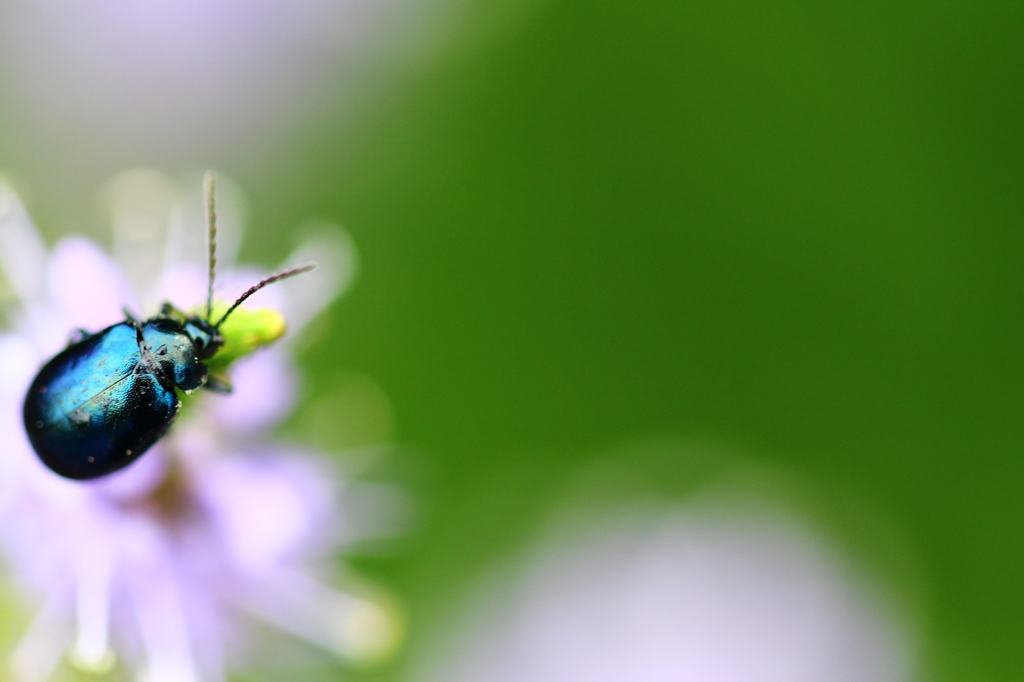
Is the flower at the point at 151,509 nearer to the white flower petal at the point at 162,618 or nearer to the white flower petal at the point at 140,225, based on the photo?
the white flower petal at the point at 162,618

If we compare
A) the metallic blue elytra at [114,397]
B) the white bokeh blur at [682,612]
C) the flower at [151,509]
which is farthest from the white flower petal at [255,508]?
the white bokeh blur at [682,612]

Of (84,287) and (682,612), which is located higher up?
(682,612)

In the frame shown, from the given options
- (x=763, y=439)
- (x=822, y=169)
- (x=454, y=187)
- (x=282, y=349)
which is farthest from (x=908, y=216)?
(x=282, y=349)

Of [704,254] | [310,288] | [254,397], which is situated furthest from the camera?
[704,254]

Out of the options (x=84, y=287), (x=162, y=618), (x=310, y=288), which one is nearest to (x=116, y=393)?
(x=84, y=287)

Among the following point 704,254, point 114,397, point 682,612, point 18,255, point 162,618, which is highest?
point 704,254

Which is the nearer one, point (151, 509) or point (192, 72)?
point (151, 509)

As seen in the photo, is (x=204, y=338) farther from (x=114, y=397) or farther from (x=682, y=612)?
(x=682, y=612)

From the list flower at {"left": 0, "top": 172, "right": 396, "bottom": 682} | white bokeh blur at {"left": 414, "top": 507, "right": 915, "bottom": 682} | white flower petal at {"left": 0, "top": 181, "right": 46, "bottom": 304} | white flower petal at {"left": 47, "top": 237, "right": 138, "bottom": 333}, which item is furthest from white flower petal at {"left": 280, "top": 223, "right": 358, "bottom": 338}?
white bokeh blur at {"left": 414, "top": 507, "right": 915, "bottom": 682}

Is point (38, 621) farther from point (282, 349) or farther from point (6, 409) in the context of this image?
point (282, 349)
